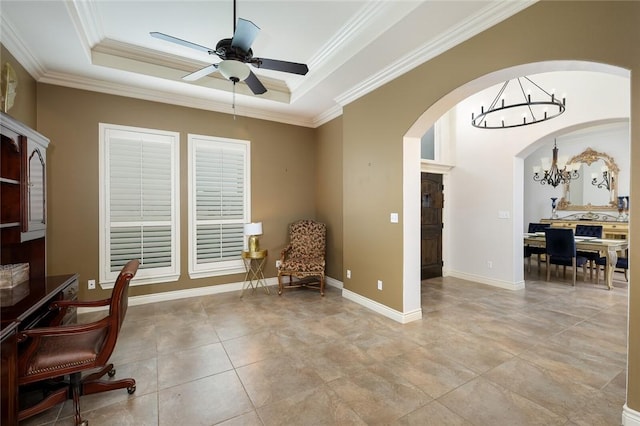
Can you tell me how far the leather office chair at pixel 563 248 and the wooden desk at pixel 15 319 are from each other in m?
7.10

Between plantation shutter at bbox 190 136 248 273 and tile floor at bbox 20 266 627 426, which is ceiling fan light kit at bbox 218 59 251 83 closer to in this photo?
plantation shutter at bbox 190 136 248 273

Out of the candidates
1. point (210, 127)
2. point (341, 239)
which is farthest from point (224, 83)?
point (341, 239)

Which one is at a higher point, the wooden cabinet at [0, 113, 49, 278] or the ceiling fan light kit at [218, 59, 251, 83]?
the ceiling fan light kit at [218, 59, 251, 83]

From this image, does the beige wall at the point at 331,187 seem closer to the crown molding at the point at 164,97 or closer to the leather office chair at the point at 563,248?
the crown molding at the point at 164,97

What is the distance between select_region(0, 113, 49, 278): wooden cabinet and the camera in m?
2.28

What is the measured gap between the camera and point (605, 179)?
6.84 m

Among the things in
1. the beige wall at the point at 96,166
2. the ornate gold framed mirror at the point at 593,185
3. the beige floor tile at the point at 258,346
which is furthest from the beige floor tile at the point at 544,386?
the ornate gold framed mirror at the point at 593,185

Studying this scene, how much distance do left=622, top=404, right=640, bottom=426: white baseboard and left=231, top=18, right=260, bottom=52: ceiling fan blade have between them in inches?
139

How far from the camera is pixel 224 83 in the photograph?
412 centimetres

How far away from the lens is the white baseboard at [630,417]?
5.74 ft

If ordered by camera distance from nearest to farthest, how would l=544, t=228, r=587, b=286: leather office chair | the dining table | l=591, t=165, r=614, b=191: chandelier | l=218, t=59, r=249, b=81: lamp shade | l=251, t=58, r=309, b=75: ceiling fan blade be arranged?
l=218, t=59, r=249, b=81: lamp shade < l=251, t=58, r=309, b=75: ceiling fan blade < the dining table < l=544, t=228, r=587, b=286: leather office chair < l=591, t=165, r=614, b=191: chandelier

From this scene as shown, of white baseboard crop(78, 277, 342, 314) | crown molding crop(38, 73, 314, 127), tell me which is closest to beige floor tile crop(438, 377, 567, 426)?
white baseboard crop(78, 277, 342, 314)

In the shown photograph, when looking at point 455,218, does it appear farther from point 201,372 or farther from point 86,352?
point 86,352

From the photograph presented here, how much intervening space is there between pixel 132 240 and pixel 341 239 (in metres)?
3.18
